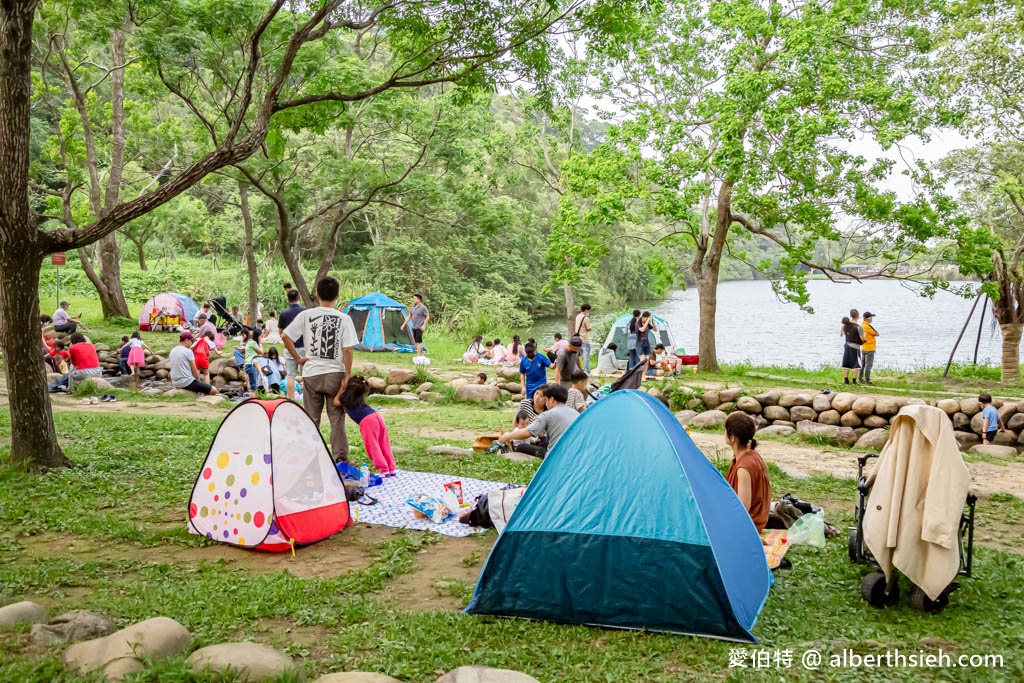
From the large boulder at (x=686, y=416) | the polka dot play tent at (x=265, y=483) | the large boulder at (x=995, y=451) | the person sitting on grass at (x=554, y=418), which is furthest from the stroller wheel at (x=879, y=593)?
the large boulder at (x=686, y=416)

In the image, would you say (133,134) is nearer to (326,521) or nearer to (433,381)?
(433,381)

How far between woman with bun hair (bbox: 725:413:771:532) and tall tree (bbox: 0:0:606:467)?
197 inches

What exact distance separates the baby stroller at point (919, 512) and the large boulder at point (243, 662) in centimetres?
314

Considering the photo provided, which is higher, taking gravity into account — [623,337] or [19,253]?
[19,253]

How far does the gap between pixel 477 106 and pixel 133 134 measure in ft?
32.8

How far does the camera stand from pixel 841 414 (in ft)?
37.5

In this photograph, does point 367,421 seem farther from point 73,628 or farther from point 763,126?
point 763,126

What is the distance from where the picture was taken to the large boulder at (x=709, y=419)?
37.9 feet

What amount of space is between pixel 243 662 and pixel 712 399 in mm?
10031

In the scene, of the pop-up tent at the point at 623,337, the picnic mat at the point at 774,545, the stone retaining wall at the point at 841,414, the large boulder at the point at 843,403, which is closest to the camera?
the picnic mat at the point at 774,545

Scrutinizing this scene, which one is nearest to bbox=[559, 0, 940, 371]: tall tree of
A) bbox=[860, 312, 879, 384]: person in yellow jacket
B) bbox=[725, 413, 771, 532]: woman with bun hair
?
bbox=[860, 312, 879, 384]: person in yellow jacket

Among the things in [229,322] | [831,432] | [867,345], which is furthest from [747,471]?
[229,322]

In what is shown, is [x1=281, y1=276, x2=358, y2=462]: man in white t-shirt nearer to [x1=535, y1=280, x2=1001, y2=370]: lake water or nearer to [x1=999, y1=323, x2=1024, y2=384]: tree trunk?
[x1=535, y1=280, x2=1001, y2=370]: lake water

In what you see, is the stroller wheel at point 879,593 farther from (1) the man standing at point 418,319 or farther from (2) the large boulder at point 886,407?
(1) the man standing at point 418,319
